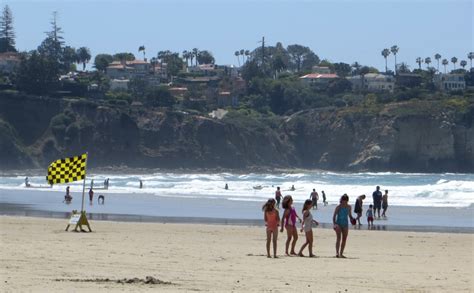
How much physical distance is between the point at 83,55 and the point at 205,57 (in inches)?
1141

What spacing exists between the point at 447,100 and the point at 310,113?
1601cm

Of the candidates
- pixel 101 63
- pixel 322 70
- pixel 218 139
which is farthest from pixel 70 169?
pixel 322 70

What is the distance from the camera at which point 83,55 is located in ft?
534

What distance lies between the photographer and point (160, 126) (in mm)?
114188

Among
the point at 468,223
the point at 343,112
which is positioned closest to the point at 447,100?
the point at 343,112

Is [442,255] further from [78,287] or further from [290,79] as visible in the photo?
[290,79]

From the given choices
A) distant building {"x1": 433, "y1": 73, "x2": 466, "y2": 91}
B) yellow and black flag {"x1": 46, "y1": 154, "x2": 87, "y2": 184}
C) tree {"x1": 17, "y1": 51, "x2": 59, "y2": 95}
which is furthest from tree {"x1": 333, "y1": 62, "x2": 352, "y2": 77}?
yellow and black flag {"x1": 46, "y1": 154, "x2": 87, "y2": 184}

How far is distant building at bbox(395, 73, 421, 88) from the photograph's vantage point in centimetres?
14006

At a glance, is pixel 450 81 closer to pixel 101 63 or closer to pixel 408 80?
pixel 408 80

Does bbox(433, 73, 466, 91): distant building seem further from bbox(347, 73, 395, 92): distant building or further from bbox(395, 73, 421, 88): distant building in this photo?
bbox(347, 73, 395, 92): distant building

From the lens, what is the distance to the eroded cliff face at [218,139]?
10825 centimetres

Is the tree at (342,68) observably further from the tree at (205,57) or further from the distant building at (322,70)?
the tree at (205,57)

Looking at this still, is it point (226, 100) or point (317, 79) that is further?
point (317, 79)

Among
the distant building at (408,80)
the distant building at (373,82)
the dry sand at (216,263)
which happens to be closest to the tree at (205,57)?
the distant building at (373,82)
